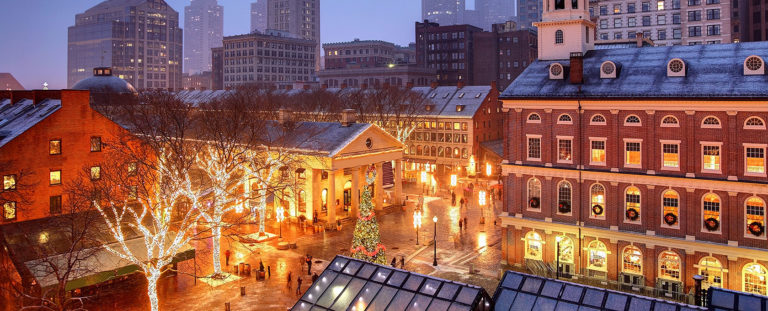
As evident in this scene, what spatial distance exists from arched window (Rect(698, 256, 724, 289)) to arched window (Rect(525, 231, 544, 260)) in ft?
33.6

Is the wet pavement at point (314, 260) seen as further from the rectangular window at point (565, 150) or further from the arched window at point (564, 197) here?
the rectangular window at point (565, 150)

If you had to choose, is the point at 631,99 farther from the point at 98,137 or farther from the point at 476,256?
the point at 98,137

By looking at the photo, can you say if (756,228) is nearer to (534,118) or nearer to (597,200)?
(597,200)

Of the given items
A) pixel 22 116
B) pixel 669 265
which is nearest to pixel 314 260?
pixel 669 265

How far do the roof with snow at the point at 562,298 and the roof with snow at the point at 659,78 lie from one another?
57.1ft

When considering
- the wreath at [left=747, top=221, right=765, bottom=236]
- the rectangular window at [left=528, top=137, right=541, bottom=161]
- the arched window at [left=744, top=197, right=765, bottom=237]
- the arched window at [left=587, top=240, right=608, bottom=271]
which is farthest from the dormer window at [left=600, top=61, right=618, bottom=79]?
the wreath at [left=747, top=221, right=765, bottom=236]

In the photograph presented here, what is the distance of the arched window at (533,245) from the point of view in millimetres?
41750

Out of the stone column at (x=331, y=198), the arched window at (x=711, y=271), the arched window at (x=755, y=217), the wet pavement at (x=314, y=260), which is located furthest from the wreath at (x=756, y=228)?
the stone column at (x=331, y=198)

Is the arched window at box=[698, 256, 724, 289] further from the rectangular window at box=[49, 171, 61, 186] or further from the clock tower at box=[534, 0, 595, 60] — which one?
the rectangular window at box=[49, 171, 61, 186]

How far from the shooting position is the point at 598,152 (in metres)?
39.4

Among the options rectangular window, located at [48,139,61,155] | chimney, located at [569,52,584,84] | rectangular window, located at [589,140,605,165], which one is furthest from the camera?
rectangular window, located at [48,139,61,155]

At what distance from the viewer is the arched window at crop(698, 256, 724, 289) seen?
117ft

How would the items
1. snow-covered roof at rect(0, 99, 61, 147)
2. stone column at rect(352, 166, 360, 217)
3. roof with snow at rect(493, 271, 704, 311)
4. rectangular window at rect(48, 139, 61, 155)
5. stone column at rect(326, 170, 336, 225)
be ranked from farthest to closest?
1. stone column at rect(352, 166, 360, 217)
2. stone column at rect(326, 170, 336, 225)
3. rectangular window at rect(48, 139, 61, 155)
4. snow-covered roof at rect(0, 99, 61, 147)
5. roof with snow at rect(493, 271, 704, 311)

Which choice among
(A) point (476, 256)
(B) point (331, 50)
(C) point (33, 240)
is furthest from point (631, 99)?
(B) point (331, 50)
